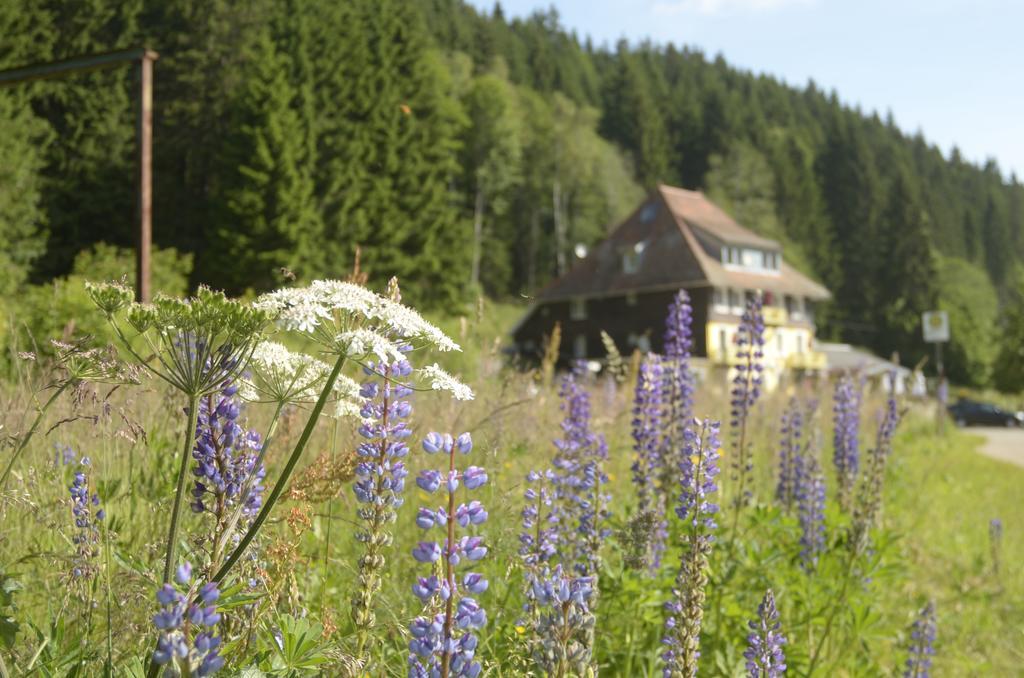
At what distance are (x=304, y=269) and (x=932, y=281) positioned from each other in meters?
63.0

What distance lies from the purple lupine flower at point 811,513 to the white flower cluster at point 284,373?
339cm

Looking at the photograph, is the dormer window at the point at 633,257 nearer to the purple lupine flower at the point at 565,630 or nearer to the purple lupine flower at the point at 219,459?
the purple lupine flower at the point at 219,459

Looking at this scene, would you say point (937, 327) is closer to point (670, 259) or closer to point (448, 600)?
point (670, 259)

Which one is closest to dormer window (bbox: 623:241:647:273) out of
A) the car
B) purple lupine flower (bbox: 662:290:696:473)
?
the car

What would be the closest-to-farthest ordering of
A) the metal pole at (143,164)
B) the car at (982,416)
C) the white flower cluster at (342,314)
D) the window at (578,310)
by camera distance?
the white flower cluster at (342,314) → the metal pole at (143,164) → the car at (982,416) → the window at (578,310)

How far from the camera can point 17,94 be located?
107 feet

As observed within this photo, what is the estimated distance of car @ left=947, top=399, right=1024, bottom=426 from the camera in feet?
137

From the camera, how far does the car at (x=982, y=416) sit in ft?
137

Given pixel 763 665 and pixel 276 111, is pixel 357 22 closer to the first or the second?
pixel 276 111

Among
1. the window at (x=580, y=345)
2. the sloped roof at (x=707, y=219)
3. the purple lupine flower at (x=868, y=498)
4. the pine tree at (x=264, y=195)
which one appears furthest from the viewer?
the window at (x=580, y=345)

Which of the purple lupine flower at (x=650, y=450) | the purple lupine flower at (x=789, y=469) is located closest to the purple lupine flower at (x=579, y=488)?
the purple lupine flower at (x=650, y=450)

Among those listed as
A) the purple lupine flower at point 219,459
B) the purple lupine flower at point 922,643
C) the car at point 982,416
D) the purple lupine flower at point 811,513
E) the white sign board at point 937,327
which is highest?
the white sign board at point 937,327

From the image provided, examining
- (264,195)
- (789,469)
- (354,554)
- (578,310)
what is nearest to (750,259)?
(578,310)

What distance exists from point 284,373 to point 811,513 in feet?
12.5
